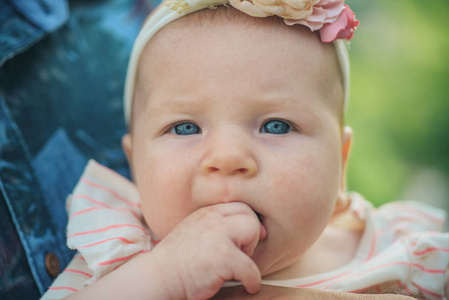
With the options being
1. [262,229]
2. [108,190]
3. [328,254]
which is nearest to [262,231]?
[262,229]

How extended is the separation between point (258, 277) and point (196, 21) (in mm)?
842

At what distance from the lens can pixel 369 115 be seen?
2914 mm

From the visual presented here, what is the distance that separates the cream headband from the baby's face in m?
0.05

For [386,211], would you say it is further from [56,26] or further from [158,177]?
[56,26]

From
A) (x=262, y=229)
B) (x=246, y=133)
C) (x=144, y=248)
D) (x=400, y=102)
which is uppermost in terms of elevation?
(x=246, y=133)

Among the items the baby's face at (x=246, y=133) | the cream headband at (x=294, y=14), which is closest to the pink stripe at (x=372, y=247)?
the baby's face at (x=246, y=133)

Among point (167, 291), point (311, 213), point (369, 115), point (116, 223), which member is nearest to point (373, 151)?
point (369, 115)

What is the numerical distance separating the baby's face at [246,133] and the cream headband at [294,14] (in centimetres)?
5

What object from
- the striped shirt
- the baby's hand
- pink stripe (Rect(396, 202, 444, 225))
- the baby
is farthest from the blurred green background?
the baby's hand

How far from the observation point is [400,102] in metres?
2.85

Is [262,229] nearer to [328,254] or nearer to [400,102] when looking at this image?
[328,254]

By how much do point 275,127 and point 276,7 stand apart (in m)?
0.37

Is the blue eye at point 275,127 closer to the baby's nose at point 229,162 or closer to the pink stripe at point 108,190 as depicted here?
the baby's nose at point 229,162

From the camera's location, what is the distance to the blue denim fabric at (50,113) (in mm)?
1541
